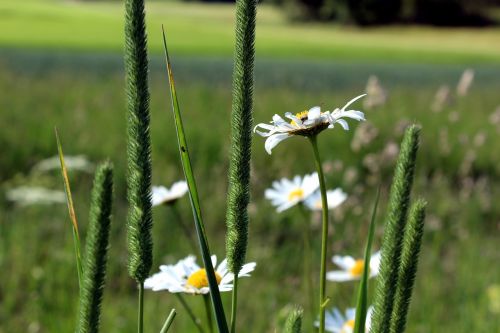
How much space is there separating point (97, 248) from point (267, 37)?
45006 mm

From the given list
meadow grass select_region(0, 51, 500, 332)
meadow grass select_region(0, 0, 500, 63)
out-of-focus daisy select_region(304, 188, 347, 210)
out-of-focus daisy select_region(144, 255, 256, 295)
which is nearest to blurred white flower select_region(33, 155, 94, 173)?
meadow grass select_region(0, 51, 500, 332)

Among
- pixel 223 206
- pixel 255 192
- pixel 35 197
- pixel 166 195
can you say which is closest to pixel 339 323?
pixel 166 195

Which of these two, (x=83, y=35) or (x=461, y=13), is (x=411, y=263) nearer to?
(x=83, y=35)

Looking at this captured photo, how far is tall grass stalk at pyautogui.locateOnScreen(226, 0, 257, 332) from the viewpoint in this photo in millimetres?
763

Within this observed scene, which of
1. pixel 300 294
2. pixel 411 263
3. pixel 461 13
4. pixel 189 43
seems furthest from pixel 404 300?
pixel 461 13

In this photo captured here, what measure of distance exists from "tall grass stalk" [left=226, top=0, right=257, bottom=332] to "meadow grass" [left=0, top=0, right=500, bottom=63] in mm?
29445

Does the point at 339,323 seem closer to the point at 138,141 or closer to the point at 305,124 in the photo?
the point at 305,124

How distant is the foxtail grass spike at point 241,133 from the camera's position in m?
0.76

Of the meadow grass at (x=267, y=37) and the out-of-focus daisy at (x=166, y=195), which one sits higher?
the out-of-focus daisy at (x=166, y=195)

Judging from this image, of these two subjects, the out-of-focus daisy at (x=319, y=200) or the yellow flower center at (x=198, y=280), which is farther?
the out-of-focus daisy at (x=319, y=200)

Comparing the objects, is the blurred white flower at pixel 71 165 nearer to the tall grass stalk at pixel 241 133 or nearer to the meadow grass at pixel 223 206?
the meadow grass at pixel 223 206

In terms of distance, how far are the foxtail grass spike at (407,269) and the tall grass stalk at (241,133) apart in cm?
20

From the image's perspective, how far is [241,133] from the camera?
808 millimetres

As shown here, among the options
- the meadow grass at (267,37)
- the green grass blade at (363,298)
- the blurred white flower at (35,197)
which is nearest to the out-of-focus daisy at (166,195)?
the green grass blade at (363,298)
